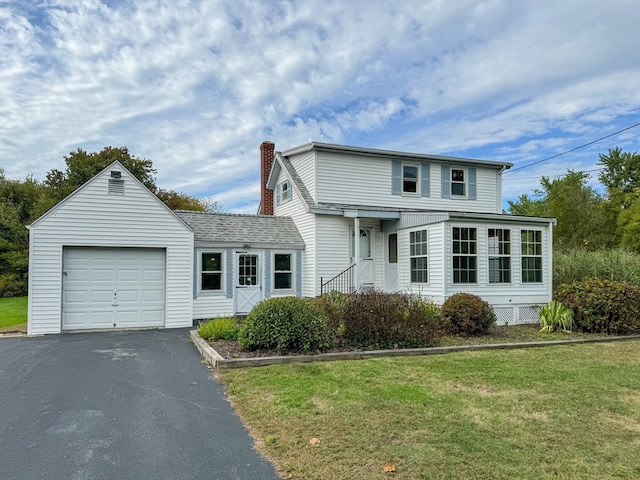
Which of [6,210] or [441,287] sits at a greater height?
[6,210]

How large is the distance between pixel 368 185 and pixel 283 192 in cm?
393

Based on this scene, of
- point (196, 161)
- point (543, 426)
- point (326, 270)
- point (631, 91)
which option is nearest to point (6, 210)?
point (196, 161)

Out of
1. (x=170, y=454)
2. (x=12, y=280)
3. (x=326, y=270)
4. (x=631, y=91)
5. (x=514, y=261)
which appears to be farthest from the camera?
(x=12, y=280)

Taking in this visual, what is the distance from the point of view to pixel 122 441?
462 centimetres

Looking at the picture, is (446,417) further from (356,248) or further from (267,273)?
(267,273)

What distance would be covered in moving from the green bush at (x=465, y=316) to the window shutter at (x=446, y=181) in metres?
7.46

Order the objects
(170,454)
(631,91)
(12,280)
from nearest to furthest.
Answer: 1. (170,454)
2. (631,91)
3. (12,280)

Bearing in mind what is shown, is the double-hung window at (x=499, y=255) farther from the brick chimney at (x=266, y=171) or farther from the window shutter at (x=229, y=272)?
the brick chimney at (x=266, y=171)

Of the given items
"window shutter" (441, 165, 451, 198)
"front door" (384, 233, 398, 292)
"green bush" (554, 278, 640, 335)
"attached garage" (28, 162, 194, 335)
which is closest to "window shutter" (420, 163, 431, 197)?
"window shutter" (441, 165, 451, 198)

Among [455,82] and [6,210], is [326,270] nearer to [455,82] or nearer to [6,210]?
[455,82]

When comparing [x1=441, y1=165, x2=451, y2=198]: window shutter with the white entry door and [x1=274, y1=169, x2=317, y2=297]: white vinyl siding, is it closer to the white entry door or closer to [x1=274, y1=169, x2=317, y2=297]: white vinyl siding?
[x1=274, y1=169, x2=317, y2=297]: white vinyl siding

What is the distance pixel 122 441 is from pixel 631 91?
840 inches

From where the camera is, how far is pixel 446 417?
16.9 ft

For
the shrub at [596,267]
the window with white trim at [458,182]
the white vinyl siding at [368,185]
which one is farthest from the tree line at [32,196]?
the shrub at [596,267]
